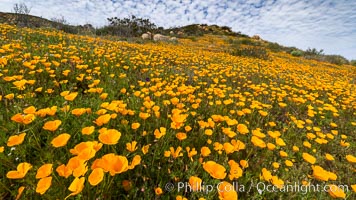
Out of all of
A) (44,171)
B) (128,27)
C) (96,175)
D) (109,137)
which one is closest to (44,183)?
(44,171)

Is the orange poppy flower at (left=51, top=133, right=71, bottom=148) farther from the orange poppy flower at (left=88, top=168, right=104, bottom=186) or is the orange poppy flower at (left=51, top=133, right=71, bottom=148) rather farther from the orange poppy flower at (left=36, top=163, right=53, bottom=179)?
the orange poppy flower at (left=88, top=168, right=104, bottom=186)

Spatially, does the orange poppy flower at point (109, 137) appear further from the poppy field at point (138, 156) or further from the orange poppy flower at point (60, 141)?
the orange poppy flower at point (60, 141)

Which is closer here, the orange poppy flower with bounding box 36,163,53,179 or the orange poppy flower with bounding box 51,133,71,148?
the orange poppy flower with bounding box 36,163,53,179

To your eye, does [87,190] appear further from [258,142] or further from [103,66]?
[103,66]

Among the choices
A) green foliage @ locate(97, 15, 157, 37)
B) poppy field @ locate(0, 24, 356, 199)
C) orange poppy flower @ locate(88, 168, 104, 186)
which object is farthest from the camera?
green foliage @ locate(97, 15, 157, 37)

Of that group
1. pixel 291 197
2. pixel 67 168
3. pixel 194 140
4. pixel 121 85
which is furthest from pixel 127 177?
pixel 121 85

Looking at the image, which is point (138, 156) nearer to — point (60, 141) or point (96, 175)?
point (96, 175)

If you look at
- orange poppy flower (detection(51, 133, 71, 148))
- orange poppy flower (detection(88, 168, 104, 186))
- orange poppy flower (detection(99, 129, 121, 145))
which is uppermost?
orange poppy flower (detection(99, 129, 121, 145))

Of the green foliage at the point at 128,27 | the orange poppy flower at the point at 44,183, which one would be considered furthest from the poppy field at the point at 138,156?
the green foliage at the point at 128,27

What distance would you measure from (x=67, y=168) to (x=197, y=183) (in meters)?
0.86

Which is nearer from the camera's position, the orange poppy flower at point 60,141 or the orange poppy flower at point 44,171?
the orange poppy flower at point 44,171

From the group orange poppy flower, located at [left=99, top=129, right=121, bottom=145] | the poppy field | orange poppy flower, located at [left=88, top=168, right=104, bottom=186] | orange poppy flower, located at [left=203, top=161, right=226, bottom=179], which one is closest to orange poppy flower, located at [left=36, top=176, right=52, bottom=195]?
the poppy field

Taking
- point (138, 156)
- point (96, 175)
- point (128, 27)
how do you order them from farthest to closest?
point (128, 27)
point (138, 156)
point (96, 175)

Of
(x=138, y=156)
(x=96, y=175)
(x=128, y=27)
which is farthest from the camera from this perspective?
(x=128, y=27)
